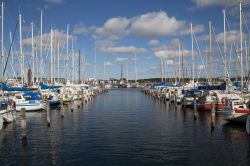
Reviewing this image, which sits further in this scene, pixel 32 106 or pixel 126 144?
pixel 32 106

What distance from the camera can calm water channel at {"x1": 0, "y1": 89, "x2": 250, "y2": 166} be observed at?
2158 cm

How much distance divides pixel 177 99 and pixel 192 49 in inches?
534

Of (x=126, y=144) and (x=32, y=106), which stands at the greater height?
(x=32, y=106)

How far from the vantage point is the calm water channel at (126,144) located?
21.6 metres

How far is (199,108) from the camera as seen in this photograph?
5038 cm

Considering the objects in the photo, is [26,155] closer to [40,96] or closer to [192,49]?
[40,96]

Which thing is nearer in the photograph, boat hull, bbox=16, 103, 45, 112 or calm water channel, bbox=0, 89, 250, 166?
calm water channel, bbox=0, 89, 250, 166

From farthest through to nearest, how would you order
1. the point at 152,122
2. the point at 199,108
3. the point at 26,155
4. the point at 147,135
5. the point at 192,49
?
1. the point at 192,49
2. the point at 199,108
3. the point at 152,122
4. the point at 147,135
5. the point at 26,155

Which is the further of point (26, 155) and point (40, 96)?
point (40, 96)

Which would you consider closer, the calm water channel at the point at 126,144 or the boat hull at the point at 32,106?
the calm water channel at the point at 126,144

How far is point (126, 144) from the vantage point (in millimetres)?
26234

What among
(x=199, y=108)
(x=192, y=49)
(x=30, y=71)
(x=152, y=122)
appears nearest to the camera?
(x=152, y=122)

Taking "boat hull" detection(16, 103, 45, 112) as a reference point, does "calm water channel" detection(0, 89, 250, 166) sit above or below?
below


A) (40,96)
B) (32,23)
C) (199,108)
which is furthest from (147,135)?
(32,23)
